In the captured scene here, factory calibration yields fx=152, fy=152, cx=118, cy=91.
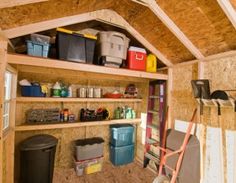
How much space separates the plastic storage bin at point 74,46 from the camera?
1.92 m

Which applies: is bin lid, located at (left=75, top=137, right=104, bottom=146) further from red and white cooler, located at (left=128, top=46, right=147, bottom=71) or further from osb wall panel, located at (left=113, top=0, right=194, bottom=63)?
osb wall panel, located at (left=113, top=0, right=194, bottom=63)

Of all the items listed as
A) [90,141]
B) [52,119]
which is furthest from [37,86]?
[90,141]

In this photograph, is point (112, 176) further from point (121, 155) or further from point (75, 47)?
point (75, 47)

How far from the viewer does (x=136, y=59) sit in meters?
2.40

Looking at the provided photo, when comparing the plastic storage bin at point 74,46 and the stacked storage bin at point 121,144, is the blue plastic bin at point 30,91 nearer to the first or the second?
the plastic storage bin at point 74,46

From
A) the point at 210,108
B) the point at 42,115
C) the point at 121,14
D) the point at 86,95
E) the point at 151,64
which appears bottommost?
the point at 42,115

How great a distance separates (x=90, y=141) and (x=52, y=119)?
77 centimetres

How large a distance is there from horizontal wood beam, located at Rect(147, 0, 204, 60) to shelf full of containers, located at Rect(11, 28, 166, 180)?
A: 614mm

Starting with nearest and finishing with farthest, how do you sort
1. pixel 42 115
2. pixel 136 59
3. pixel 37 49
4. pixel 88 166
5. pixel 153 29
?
pixel 37 49, pixel 153 29, pixel 136 59, pixel 42 115, pixel 88 166

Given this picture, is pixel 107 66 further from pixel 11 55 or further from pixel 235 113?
pixel 235 113

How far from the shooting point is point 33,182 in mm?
2041

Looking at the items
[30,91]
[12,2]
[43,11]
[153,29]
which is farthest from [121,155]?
[12,2]

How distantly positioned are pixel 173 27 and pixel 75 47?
4.16 feet

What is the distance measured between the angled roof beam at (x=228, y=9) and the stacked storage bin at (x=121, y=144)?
7.45ft
